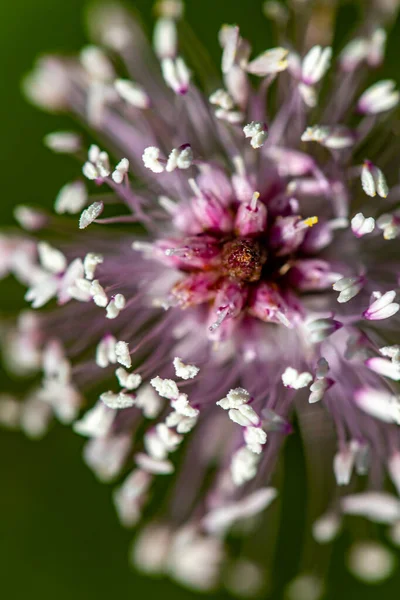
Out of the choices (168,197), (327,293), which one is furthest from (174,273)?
(327,293)

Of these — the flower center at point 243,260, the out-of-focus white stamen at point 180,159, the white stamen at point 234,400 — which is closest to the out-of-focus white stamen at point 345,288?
the flower center at point 243,260

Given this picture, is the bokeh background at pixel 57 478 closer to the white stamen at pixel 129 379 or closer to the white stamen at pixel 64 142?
the white stamen at pixel 64 142

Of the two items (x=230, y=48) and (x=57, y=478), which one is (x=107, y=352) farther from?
(x=230, y=48)

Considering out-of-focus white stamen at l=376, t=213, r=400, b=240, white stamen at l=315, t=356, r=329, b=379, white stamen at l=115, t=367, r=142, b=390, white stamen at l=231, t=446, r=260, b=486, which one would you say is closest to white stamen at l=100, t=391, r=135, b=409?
white stamen at l=115, t=367, r=142, b=390

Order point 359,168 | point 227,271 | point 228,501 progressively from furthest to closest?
point 228,501 < point 359,168 < point 227,271

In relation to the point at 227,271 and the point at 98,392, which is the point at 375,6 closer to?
the point at 227,271

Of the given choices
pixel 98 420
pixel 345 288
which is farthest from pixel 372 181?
pixel 98 420
